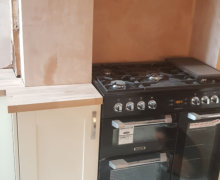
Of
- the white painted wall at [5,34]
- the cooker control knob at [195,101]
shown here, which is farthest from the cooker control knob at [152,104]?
the white painted wall at [5,34]

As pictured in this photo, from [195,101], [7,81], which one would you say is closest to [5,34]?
[7,81]

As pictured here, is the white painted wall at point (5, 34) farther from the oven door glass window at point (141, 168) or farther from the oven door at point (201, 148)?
the oven door at point (201, 148)

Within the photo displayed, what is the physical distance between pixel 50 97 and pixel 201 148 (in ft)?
3.39

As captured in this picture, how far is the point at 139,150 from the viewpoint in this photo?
6.07ft

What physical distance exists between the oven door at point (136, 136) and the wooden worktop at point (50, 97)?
187 millimetres

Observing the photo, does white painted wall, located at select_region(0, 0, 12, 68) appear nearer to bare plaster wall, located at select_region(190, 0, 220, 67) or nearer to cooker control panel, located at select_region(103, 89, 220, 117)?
cooker control panel, located at select_region(103, 89, 220, 117)

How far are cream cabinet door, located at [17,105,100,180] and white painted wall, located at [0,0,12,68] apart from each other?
516 mm

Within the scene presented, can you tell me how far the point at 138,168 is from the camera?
6.23ft

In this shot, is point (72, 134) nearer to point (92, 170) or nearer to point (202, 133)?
point (92, 170)

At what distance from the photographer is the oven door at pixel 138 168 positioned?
5.90 ft

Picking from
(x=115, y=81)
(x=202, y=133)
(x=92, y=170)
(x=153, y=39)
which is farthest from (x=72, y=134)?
(x=153, y=39)

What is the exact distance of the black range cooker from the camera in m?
1.74

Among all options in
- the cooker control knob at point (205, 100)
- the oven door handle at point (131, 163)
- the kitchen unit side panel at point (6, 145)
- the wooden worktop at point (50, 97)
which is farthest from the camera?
the cooker control knob at point (205, 100)

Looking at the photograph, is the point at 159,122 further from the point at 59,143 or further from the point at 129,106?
the point at 59,143
